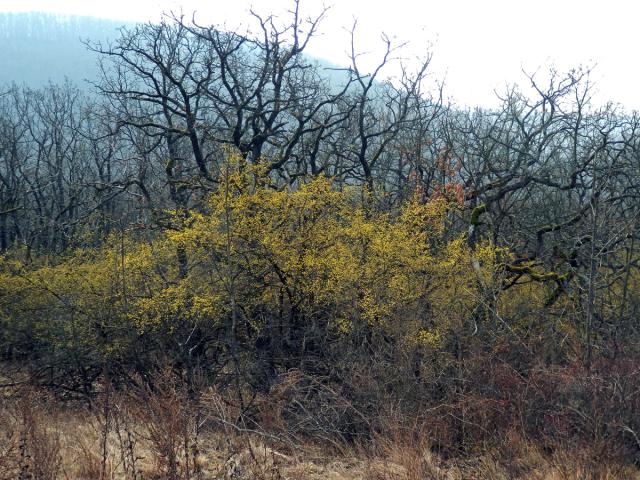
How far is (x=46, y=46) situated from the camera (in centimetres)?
11662

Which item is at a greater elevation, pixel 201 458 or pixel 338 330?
pixel 338 330

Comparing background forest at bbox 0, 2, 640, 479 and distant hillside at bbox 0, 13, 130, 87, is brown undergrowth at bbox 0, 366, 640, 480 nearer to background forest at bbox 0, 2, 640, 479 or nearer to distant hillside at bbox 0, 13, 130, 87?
background forest at bbox 0, 2, 640, 479

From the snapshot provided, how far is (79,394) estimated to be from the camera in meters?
10.8

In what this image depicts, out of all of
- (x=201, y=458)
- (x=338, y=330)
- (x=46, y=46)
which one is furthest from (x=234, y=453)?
(x=46, y=46)

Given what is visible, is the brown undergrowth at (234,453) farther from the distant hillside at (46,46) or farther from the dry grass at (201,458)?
the distant hillside at (46,46)

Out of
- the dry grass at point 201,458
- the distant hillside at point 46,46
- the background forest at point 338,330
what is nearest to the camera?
the dry grass at point 201,458

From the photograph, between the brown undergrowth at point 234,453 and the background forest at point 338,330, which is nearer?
the brown undergrowth at point 234,453

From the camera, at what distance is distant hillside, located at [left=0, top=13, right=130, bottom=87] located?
3932 inches

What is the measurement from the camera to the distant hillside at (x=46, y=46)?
9988 cm

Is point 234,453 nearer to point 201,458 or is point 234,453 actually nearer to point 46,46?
point 201,458

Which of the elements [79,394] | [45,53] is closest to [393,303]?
[79,394]

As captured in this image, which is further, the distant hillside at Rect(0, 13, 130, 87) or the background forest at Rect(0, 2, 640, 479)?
the distant hillside at Rect(0, 13, 130, 87)

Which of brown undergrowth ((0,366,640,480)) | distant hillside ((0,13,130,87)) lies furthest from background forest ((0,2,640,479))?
distant hillside ((0,13,130,87))

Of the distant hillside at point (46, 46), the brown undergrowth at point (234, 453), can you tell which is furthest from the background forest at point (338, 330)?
the distant hillside at point (46, 46)
